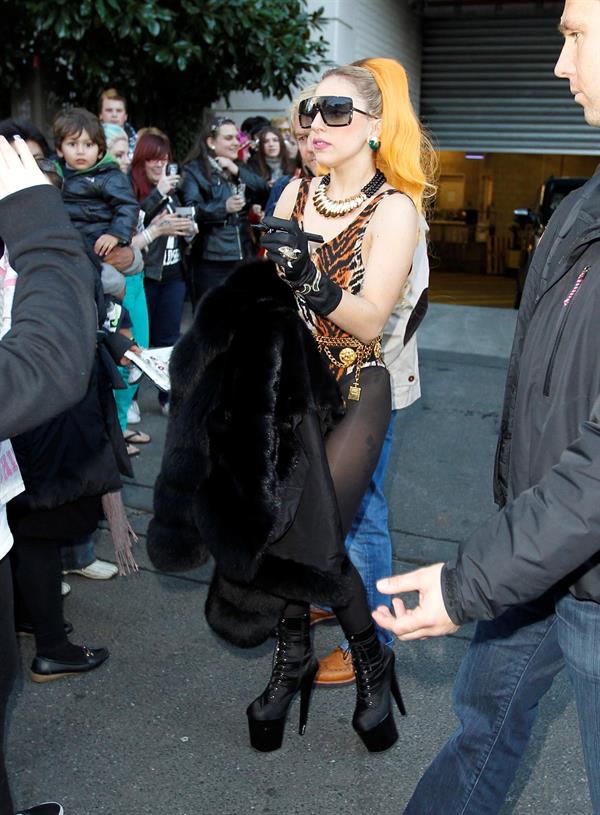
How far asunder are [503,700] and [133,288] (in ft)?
13.3

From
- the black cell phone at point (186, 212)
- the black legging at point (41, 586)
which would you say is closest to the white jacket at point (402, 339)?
the black legging at point (41, 586)

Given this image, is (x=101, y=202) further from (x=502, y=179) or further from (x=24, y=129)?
(x=502, y=179)

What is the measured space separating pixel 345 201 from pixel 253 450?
91 cm

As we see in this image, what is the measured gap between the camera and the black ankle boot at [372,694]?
2752mm

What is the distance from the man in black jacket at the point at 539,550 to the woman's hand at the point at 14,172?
958 mm

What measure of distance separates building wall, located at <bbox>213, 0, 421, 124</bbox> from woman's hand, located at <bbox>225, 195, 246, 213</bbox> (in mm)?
4201

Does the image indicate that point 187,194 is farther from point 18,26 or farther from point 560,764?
point 560,764

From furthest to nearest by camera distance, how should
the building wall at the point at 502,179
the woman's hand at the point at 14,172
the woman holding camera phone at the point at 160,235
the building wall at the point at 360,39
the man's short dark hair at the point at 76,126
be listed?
the building wall at the point at 502,179 < the building wall at the point at 360,39 < the woman holding camera phone at the point at 160,235 < the man's short dark hair at the point at 76,126 < the woman's hand at the point at 14,172

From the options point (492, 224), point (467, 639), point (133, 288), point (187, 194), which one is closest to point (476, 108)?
point (492, 224)

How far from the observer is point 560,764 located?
2.76m

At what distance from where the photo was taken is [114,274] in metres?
4.39

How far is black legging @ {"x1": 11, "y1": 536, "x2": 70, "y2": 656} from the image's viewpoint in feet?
10.0

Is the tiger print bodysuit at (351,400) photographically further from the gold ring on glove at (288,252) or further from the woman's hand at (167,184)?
the woman's hand at (167,184)

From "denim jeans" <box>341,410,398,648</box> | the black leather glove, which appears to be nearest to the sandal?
"denim jeans" <box>341,410,398,648</box>
